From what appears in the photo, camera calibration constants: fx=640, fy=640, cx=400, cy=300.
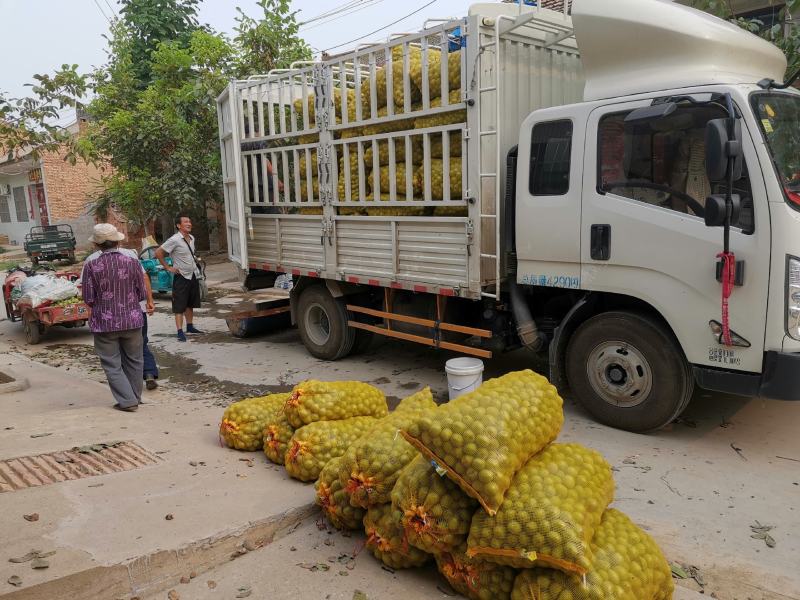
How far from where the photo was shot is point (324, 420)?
409 centimetres

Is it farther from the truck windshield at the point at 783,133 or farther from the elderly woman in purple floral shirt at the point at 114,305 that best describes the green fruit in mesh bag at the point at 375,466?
the elderly woman in purple floral shirt at the point at 114,305

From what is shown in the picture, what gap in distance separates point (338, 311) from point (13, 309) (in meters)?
5.71

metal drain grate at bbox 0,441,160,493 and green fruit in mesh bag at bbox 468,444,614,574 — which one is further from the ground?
green fruit in mesh bag at bbox 468,444,614,574

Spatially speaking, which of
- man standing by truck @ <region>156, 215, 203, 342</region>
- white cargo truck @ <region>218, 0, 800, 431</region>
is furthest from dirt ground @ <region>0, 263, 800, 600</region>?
man standing by truck @ <region>156, 215, 203, 342</region>

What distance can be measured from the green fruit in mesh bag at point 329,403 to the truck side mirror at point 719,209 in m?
2.44

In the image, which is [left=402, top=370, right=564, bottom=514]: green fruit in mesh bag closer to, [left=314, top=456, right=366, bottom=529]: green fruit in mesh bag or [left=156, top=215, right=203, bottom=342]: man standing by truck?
[left=314, top=456, right=366, bottom=529]: green fruit in mesh bag

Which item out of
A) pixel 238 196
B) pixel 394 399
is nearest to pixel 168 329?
pixel 238 196

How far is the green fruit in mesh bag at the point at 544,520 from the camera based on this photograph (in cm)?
245

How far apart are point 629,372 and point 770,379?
0.98 meters

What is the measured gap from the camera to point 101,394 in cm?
617

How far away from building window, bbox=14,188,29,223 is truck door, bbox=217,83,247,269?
26.4 metres

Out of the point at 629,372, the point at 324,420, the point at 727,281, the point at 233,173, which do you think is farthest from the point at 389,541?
the point at 233,173

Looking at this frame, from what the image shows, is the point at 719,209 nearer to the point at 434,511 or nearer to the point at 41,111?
the point at 434,511

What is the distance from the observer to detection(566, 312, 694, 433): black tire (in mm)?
4629
